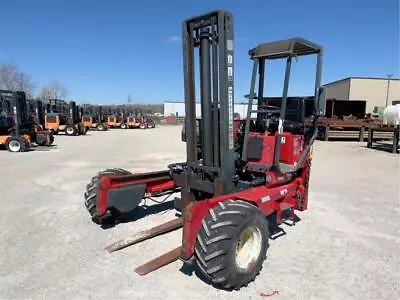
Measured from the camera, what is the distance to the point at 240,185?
4590mm

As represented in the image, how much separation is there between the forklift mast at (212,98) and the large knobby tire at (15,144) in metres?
13.1

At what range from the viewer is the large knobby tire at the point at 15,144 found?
50.2ft

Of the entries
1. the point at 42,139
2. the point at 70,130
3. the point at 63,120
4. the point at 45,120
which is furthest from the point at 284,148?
the point at 63,120

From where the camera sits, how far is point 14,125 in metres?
16.0

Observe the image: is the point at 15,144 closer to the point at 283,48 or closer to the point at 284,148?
the point at 284,148

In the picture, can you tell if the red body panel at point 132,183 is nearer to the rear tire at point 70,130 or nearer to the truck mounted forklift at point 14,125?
the truck mounted forklift at point 14,125

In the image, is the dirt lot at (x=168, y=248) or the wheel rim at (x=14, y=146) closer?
the dirt lot at (x=168, y=248)

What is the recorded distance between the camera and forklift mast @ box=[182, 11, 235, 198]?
4168 millimetres

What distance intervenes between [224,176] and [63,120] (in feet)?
84.2

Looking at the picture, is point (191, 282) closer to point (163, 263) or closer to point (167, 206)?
point (163, 263)

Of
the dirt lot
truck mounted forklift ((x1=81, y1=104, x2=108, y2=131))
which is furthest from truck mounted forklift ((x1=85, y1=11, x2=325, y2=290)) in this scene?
truck mounted forklift ((x1=81, y1=104, x2=108, y2=131))

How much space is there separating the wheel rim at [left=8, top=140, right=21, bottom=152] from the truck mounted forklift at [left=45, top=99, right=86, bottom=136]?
11103 millimetres

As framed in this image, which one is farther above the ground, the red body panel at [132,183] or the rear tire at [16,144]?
the red body panel at [132,183]

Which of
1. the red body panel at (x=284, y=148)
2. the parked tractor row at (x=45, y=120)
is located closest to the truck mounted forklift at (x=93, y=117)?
the parked tractor row at (x=45, y=120)
